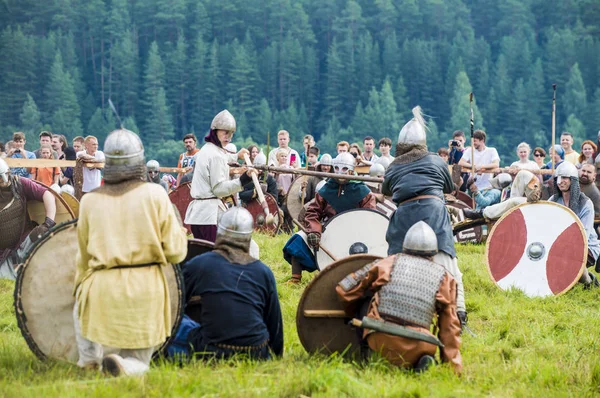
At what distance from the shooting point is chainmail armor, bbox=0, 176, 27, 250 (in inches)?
364

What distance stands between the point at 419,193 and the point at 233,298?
6.37ft

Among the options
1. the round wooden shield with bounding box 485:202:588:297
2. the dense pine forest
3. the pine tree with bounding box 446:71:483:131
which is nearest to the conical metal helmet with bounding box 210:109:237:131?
the round wooden shield with bounding box 485:202:588:297

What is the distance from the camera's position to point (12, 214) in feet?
30.5

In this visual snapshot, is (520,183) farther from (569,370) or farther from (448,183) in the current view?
(569,370)

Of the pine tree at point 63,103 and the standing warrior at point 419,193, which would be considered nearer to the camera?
the standing warrior at point 419,193

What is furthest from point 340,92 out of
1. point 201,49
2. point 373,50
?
point 201,49

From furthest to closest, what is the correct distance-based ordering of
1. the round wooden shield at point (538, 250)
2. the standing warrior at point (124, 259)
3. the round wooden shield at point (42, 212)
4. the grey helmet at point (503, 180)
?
the grey helmet at point (503, 180)
the round wooden shield at point (42, 212)
the round wooden shield at point (538, 250)
the standing warrior at point (124, 259)

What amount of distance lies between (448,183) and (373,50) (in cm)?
5604

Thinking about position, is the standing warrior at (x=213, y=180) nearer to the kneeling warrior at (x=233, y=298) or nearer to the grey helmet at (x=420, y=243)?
the kneeling warrior at (x=233, y=298)

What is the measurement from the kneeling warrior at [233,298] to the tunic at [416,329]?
0.56m

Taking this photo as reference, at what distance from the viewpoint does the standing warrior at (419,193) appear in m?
7.20

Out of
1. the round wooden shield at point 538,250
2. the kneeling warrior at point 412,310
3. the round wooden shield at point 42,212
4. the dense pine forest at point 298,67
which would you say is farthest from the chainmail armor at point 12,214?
the dense pine forest at point 298,67

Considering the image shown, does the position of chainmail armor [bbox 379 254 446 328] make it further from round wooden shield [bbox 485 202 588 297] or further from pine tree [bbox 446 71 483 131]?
pine tree [bbox 446 71 483 131]

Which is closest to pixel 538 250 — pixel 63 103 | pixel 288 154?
pixel 288 154
